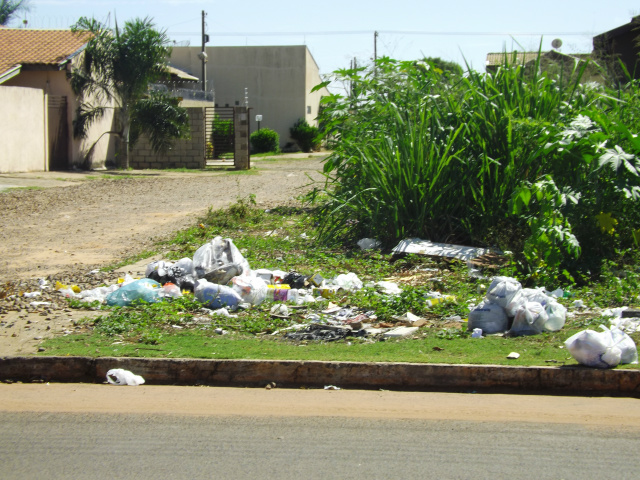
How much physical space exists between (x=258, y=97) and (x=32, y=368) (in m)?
42.4

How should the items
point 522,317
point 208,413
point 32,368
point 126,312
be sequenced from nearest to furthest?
point 208,413, point 32,368, point 522,317, point 126,312

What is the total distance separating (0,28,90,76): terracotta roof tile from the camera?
25.6 metres

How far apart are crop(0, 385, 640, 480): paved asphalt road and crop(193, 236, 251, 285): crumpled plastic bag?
3023 mm

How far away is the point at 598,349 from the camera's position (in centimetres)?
527

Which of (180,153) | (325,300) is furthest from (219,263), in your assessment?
(180,153)

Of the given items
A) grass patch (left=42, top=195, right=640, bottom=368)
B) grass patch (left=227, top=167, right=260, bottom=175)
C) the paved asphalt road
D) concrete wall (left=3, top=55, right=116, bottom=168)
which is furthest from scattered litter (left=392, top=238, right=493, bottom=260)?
concrete wall (left=3, top=55, right=116, bottom=168)

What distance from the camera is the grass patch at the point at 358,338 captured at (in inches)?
229

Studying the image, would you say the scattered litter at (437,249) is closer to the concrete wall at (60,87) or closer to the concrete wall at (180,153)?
the concrete wall at (60,87)

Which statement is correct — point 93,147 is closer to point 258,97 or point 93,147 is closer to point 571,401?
point 258,97

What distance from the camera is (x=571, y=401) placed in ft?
16.5

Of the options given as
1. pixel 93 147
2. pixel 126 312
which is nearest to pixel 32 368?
pixel 126 312

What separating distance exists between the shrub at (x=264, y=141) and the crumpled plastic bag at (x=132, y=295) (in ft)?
113

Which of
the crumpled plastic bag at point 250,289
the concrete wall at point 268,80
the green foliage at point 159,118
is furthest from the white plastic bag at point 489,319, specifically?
the concrete wall at point 268,80

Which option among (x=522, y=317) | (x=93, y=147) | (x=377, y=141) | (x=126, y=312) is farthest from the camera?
(x=93, y=147)
